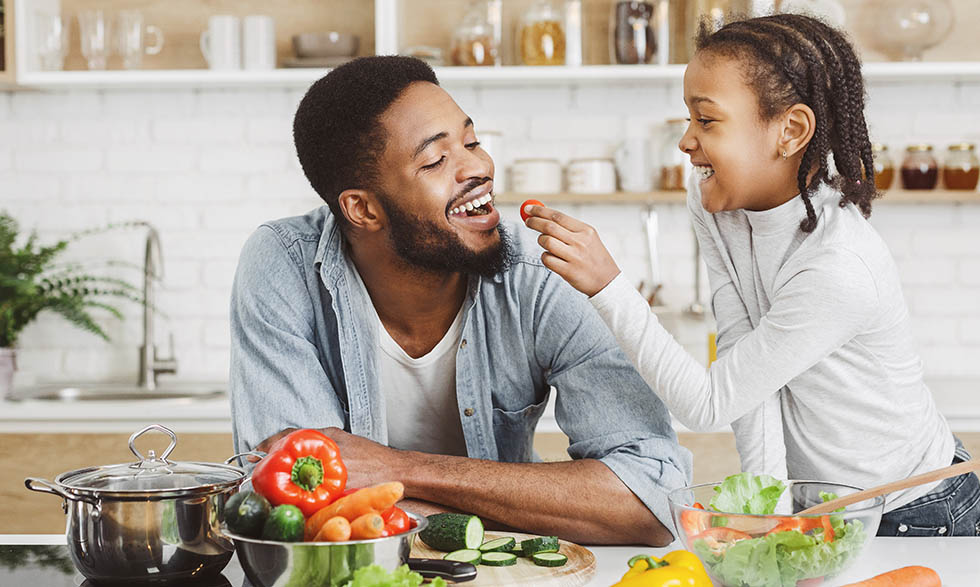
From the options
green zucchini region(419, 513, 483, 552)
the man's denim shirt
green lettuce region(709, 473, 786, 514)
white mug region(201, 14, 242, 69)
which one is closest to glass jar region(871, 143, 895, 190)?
the man's denim shirt

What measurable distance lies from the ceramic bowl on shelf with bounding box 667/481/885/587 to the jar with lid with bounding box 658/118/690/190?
219 centimetres

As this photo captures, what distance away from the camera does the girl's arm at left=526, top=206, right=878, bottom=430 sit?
5.03ft

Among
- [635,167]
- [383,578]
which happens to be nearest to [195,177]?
[635,167]

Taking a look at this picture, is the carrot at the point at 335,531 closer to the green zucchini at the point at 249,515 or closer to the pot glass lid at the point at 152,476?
the green zucchini at the point at 249,515

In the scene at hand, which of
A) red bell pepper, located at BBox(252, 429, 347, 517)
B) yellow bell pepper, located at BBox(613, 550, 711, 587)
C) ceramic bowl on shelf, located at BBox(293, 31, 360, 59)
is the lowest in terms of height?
yellow bell pepper, located at BBox(613, 550, 711, 587)

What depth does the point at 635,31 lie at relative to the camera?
320cm

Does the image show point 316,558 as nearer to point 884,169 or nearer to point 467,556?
point 467,556

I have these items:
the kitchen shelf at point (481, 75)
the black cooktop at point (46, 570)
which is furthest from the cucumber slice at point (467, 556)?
the kitchen shelf at point (481, 75)

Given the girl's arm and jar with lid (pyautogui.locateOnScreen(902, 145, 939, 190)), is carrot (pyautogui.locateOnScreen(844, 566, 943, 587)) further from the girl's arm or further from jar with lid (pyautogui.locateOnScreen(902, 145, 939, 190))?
jar with lid (pyautogui.locateOnScreen(902, 145, 939, 190))

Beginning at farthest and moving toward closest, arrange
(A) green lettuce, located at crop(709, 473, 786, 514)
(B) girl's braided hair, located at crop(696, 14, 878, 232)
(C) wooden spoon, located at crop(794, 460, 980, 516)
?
(B) girl's braided hair, located at crop(696, 14, 878, 232)
(A) green lettuce, located at crop(709, 473, 786, 514)
(C) wooden spoon, located at crop(794, 460, 980, 516)

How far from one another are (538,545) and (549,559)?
0.03m

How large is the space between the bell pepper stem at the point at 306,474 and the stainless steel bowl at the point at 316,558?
0.08 meters

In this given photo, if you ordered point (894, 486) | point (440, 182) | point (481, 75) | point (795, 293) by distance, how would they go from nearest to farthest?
point (894, 486)
point (795, 293)
point (440, 182)
point (481, 75)

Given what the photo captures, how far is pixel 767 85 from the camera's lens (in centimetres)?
166
